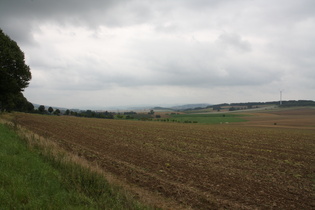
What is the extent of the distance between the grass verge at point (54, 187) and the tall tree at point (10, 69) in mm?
24478

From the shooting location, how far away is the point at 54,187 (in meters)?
6.06

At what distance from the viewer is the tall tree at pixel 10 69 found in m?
26.7

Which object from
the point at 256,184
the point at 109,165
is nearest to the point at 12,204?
the point at 109,165

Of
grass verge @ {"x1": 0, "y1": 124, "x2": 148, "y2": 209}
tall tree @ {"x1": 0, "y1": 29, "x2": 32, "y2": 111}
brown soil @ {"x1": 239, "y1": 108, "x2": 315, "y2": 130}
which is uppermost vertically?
tall tree @ {"x1": 0, "y1": 29, "x2": 32, "y2": 111}

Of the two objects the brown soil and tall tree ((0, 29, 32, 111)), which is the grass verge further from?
the brown soil

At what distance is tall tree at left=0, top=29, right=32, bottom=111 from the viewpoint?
26656mm

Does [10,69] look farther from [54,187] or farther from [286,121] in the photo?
[286,121]

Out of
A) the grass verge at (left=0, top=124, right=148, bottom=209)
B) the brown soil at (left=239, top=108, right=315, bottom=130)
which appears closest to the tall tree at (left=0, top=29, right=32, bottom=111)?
the grass verge at (left=0, top=124, right=148, bottom=209)

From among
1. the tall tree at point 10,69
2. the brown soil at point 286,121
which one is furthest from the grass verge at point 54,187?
the brown soil at point 286,121

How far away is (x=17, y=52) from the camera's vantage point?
28562 millimetres

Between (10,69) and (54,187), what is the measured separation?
95.5 ft

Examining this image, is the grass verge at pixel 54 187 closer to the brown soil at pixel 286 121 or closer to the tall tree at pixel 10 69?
the tall tree at pixel 10 69

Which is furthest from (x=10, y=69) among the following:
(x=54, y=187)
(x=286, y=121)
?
(x=286, y=121)

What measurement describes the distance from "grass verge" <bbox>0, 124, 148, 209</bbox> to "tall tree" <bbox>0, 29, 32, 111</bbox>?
24.5 meters
